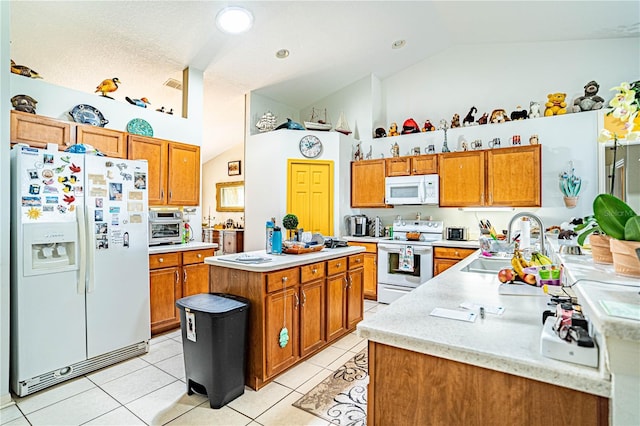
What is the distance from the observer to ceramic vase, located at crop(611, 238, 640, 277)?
1035 millimetres

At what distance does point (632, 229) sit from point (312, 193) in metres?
4.35

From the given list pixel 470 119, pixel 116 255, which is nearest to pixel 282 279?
pixel 116 255

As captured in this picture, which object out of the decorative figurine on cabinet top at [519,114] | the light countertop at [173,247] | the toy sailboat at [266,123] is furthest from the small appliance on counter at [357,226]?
the decorative figurine on cabinet top at [519,114]

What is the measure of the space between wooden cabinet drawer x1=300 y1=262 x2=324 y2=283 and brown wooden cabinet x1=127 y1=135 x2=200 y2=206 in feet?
7.14

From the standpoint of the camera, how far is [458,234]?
468 centimetres

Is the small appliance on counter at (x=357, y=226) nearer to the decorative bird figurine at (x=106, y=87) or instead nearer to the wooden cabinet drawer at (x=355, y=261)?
the wooden cabinet drawer at (x=355, y=261)

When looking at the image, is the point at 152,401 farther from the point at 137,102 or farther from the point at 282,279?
the point at 137,102

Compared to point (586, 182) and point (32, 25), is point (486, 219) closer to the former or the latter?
point (586, 182)

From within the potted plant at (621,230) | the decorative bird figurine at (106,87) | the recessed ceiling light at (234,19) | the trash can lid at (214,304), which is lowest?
the trash can lid at (214,304)

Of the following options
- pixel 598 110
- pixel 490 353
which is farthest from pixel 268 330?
pixel 598 110

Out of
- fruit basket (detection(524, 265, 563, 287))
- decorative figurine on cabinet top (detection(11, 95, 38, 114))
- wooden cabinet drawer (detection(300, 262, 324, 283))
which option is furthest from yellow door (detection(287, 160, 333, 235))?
fruit basket (detection(524, 265, 563, 287))

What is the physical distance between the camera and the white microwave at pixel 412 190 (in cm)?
470

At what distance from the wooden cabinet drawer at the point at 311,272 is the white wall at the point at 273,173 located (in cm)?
216

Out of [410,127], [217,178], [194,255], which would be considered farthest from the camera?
[217,178]
